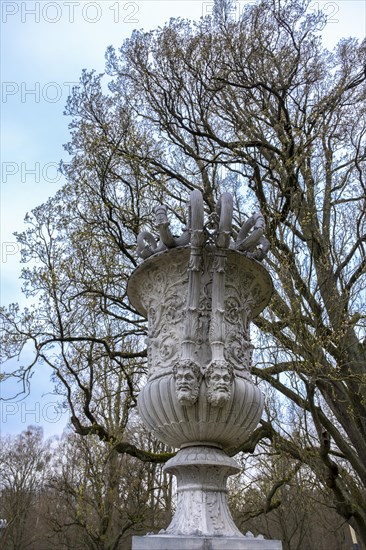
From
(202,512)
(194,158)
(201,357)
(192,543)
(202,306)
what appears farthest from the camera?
(194,158)

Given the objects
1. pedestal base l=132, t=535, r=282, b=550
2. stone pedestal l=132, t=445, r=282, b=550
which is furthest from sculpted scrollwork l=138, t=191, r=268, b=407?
pedestal base l=132, t=535, r=282, b=550

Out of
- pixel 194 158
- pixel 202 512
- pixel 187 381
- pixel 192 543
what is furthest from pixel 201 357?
pixel 194 158

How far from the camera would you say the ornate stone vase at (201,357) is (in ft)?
11.3

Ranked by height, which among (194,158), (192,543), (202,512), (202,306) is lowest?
(192,543)

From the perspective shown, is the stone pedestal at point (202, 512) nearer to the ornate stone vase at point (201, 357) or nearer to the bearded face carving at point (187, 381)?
the ornate stone vase at point (201, 357)

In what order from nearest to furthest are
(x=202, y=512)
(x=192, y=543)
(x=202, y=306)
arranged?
(x=192, y=543), (x=202, y=512), (x=202, y=306)

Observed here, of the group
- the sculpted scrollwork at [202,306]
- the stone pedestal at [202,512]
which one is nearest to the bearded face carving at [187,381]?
the sculpted scrollwork at [202,306]

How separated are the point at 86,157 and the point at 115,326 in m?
3.40

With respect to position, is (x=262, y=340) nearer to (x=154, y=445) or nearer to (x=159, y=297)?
(x=159, y=297)

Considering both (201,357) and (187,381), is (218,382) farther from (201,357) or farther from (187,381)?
(201,357)

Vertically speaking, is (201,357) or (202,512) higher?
(201,357)

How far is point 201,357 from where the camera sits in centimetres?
370

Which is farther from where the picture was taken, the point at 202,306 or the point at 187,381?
the point at 202,306

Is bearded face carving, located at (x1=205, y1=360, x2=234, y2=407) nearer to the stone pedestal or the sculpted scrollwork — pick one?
the sculpted scrollwork
